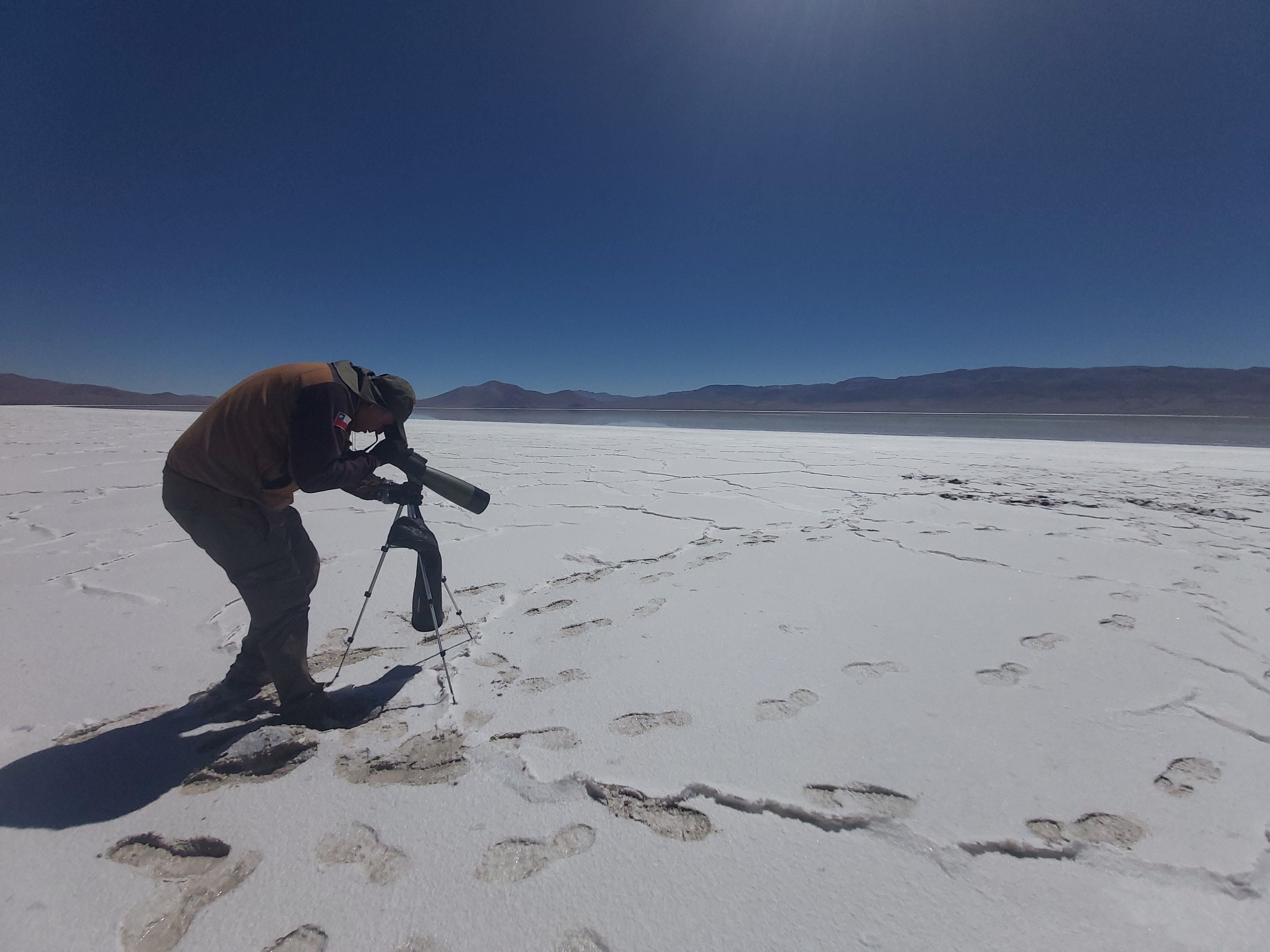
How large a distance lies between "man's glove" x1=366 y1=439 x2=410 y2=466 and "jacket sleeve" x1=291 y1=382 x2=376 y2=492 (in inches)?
5.6

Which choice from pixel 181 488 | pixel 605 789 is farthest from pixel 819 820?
pixel 181 488

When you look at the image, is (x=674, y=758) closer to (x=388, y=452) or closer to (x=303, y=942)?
(x=303, y=942)

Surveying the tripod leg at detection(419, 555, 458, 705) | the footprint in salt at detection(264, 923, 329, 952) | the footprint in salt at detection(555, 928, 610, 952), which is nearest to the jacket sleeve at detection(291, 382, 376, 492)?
the tripod leg at detection(419, 555, 458, 705)

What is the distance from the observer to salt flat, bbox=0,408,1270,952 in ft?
3.44

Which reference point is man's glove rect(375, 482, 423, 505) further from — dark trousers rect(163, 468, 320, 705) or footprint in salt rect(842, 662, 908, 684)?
footprint in salt rect(842, 662, 908, 684)

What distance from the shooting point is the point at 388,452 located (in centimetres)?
172

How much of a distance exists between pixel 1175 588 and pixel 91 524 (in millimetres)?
6440

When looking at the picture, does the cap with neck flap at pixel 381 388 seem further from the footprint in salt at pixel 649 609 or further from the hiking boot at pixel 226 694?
the footprint in salt at pixel 649 609

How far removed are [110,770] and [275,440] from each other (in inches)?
37.8

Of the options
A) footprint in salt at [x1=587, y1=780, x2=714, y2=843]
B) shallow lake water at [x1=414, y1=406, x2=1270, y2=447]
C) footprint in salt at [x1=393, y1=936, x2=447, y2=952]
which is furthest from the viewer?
shallow lake water at [x1=414, y1=406, x2=1270, y2=447]

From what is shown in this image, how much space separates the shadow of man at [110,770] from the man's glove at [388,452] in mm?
795

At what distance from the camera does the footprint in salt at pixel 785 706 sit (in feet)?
5.46

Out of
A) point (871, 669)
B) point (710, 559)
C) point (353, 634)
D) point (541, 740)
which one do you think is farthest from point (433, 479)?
point (710, 559)

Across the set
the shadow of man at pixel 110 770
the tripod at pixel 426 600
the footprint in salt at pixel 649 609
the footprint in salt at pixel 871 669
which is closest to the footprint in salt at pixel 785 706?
the footprint in salt at pixel 871 669
